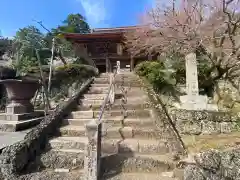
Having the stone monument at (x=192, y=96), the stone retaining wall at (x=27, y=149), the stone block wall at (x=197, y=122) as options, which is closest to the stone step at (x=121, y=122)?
the stone retaining wall at (x=27, y=149)

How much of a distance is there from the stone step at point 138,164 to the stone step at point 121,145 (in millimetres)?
228

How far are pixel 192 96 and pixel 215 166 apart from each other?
358 cm

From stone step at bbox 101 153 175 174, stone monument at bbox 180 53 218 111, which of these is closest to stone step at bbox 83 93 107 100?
stone monument at bbox 180 53 218 111

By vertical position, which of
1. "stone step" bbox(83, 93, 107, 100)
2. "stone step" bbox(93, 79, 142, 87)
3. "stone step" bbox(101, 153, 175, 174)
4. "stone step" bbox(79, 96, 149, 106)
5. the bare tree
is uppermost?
the bare tree

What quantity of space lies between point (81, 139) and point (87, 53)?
14.6 meters

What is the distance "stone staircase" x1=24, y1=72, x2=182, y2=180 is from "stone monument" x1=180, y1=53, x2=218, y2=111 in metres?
1.68

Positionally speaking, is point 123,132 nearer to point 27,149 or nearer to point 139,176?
point 139,176

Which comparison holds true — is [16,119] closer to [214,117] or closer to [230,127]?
[214,117]

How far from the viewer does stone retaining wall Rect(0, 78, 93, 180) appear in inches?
128

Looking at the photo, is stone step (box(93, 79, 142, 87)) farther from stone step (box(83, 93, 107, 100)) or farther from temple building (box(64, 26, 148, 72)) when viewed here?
temple building (box(64, 26, 148, 72))

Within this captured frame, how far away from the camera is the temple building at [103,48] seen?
56.5 feet

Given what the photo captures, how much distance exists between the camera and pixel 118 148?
3.96m

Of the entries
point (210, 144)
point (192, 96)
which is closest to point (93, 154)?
point (210, 144)

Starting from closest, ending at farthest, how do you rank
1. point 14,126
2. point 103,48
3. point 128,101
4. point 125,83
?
1. point 14,126
2. point 128,101
3. point 125,83
4. point 103,48
